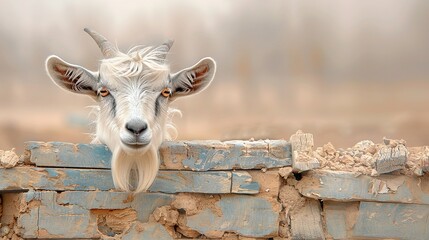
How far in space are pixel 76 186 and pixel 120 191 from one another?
369 mm

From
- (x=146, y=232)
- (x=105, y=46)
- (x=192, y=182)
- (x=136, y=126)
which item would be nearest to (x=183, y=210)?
(x=192, y=182)

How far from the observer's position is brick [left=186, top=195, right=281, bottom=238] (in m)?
5.25

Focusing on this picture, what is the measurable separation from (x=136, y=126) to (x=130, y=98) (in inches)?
15.6

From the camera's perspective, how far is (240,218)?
526 centimetres

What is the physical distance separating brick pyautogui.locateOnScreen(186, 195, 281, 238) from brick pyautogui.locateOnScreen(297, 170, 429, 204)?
0.38 m

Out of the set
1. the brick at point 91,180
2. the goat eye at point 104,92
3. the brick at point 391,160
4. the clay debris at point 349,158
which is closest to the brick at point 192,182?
the brick at point 91,180

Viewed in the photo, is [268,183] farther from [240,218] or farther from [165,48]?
[165,48]

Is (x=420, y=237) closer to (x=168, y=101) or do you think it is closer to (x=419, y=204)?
(x=419, y=204)

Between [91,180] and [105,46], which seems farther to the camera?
[105,46]

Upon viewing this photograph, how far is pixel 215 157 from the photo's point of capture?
5.25 meters

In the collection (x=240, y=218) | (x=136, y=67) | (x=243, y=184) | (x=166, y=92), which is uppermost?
(x=136, y=67)

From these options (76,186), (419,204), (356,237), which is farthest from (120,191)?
(419,204)

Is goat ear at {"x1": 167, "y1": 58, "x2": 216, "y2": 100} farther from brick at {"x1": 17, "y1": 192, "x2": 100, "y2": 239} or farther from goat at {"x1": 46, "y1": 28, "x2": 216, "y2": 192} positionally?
brick at {"x1": 17, "y1": 192, "x2": 100, "y2": 239}

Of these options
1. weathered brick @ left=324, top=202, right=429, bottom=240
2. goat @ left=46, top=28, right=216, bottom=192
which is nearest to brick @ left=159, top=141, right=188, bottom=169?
goat @ left=46, top=28, right=216, bottom=192
